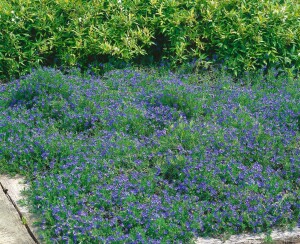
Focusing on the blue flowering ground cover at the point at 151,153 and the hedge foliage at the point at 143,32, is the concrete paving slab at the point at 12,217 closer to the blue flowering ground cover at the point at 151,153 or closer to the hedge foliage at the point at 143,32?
the blue flowering ground cover at the point at 151,153

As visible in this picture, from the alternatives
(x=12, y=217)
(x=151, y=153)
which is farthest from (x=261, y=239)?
(x=12, y=217)

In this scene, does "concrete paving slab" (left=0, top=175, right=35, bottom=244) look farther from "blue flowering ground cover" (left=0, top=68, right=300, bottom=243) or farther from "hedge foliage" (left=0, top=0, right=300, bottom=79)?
"hedge foliage" (left=0, top=0, right=300, bottom=79)

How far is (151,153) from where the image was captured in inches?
202

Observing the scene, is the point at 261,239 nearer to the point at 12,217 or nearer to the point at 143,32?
the point at 12,217

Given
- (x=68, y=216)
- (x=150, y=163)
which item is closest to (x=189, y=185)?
(x=150, y=163)

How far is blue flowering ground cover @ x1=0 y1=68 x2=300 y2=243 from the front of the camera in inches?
173

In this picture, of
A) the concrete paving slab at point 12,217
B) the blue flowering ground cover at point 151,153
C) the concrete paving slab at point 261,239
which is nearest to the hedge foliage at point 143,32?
the blue flowering ground cover at point 151,153

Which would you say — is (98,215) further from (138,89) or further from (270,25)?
(270,25)

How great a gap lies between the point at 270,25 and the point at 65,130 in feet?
8.83

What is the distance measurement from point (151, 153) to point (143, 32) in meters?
2.18

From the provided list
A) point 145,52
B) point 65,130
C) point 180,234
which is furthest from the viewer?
point 145,52

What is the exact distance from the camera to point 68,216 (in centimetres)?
433

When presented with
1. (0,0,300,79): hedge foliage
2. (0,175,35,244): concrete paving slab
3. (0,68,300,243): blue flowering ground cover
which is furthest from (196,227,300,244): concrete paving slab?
(0,0,300,79): hedge foliage

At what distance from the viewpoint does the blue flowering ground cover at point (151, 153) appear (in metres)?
4.40
